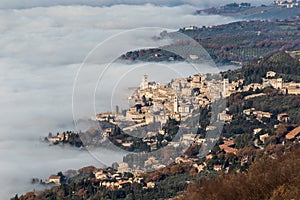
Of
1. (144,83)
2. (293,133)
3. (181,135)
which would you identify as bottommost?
(293,133)

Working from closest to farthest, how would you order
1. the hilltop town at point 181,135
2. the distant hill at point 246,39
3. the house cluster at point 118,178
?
the hilltop town at point 181,135 → the house cluster at point 118,178 → the distant hill at point 246,39

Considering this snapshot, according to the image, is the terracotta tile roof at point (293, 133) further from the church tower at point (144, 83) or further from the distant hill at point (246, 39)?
the distant hill at point (246, 39)

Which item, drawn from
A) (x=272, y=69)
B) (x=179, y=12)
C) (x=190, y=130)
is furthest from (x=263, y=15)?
(x=190, y=130)

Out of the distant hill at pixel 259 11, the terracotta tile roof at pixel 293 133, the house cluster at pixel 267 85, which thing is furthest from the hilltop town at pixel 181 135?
the distant hill at pixel 259 11

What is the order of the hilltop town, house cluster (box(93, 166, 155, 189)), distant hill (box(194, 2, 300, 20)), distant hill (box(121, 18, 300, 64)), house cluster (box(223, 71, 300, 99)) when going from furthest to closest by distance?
distant hill (box(194, 2, 300, 20)), distant hill (box(121, 18, 300, 64)), house cluster (box(223, 71, 300, 99)), house cluster (box(93, 166, 155, 189)), the hilltop town

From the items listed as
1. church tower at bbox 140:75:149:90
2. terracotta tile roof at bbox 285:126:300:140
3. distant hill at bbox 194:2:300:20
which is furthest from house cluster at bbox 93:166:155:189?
distant hill at bbox 194:2:300:20

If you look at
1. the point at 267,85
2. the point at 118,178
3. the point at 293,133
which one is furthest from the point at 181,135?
the point at 267,85

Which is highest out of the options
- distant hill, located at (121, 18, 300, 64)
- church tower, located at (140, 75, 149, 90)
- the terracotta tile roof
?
church tower, located at (140, 75, 149, 90)

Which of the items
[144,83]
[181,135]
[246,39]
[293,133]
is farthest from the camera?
[246,39]

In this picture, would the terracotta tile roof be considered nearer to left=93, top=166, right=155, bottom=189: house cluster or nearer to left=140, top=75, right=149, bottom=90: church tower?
left=140, top=75, right=149, bottom=90: church tower

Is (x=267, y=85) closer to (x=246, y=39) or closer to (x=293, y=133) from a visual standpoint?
(x=293, y=133)

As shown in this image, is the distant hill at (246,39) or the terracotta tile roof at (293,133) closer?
the terracotta tile roof at (293,133)

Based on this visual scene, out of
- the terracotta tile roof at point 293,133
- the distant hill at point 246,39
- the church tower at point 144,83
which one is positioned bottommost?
the distant hill at point 246,39
